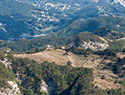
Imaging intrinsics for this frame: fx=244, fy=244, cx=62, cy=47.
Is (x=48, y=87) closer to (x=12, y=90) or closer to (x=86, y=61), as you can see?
(x=12, y=90)

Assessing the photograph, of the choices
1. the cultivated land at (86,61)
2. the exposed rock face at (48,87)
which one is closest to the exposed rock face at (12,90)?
the exposed rock face at (48,87)

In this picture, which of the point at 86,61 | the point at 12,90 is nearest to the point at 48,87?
the point at 12,90

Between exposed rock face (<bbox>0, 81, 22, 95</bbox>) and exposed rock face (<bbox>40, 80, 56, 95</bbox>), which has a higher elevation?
exposed rock face (<bbox>0, 81, 22, 95</bbox>)

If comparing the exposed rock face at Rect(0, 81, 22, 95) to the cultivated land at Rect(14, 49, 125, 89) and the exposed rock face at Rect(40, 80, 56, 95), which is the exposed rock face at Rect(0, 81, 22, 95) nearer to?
the exposed rock face at Rect(40, 80, 56, 95)

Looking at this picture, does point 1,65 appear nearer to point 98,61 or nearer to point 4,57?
point 4,57

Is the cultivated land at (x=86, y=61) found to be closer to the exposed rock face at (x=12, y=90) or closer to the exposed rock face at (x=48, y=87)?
the exposed rock face at (x=48, y=87)

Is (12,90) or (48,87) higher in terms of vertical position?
(12,90)

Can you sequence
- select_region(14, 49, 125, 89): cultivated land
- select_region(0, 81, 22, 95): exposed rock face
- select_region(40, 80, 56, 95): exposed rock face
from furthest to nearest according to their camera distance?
1. select_region(40, 80, 56, 95): exposed rock face
2. select_region(14, 49, 125, 89): cultivated land
3. select_region(0, 81, 22, 95): exposed rock face

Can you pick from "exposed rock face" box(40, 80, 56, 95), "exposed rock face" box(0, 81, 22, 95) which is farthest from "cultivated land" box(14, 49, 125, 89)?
"exposed rock face" box(0, 81, 22, 95)

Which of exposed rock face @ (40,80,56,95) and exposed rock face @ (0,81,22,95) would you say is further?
exposed rock face @ (40,80,56,95)
